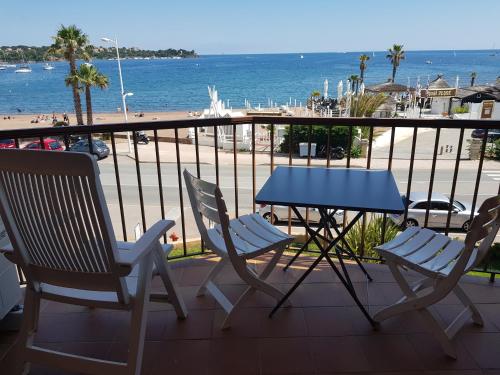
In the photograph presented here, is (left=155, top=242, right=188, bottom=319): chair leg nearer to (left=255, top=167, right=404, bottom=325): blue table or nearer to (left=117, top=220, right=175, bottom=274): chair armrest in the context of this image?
(left=117, top=220, right=175, bottom=274): chair armrest

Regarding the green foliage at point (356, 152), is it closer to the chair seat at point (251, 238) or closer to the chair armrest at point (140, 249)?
the chair seat at point (251, 238)

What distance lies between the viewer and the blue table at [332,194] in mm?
1802

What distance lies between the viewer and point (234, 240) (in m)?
2.03

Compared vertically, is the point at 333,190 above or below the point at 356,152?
above

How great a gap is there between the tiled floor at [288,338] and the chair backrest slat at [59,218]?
535 mm

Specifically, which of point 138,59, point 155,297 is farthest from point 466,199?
point 138,59

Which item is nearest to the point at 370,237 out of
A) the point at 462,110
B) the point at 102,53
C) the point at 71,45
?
the point at 71,45

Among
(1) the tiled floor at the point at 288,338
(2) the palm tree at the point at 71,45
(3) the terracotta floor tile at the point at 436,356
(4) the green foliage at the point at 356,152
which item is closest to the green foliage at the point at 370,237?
(1) the tiled floor at the point at 288,338

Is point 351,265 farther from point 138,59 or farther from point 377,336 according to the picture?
point 138,59

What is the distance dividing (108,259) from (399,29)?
377ft

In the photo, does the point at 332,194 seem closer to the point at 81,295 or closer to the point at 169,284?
the point at 169,284

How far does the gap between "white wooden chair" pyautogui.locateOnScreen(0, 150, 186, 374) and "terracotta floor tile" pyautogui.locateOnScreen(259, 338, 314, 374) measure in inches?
23.9

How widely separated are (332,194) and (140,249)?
101 cm

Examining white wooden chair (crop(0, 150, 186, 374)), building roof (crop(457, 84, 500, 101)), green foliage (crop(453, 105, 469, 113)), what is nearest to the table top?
white wooden chair (crop(0, 150, 186, 374))
